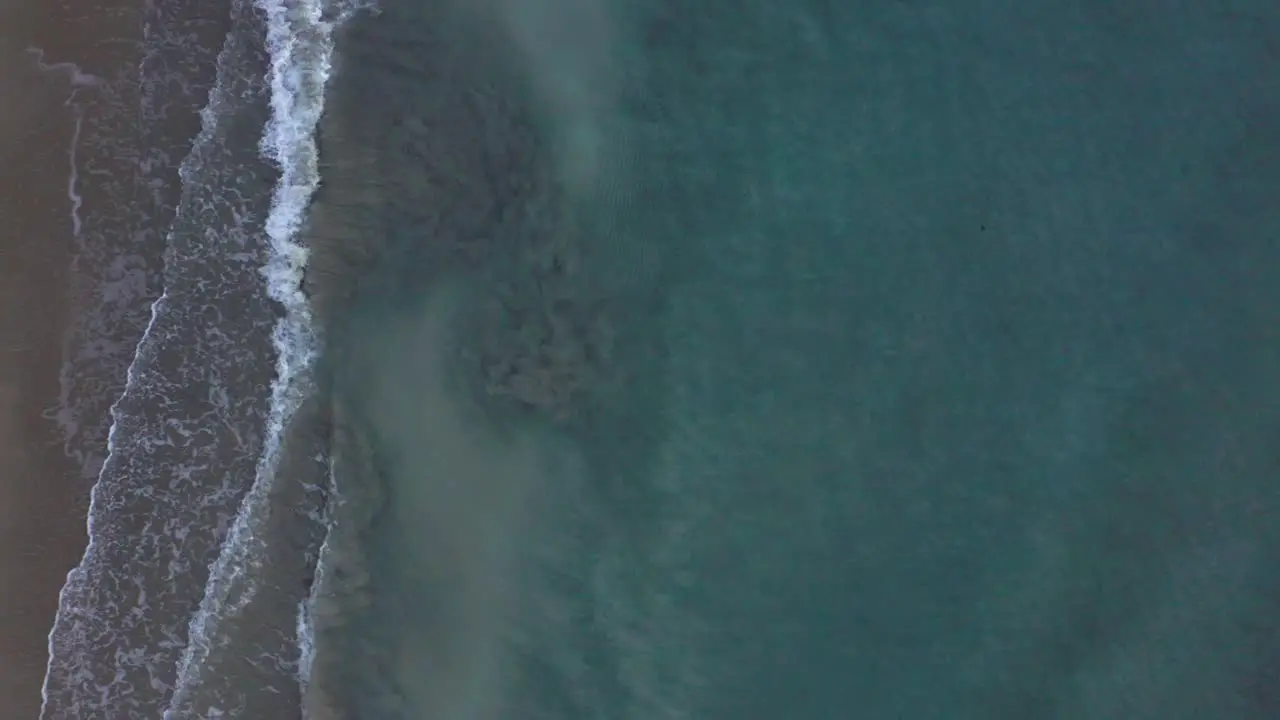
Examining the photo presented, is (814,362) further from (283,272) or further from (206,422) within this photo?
(206,422)

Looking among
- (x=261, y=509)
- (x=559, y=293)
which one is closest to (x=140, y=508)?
(x=261, y=509)

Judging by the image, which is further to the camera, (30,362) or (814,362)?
(814,362)

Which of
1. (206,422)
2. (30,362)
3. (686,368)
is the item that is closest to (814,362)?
(686,368)

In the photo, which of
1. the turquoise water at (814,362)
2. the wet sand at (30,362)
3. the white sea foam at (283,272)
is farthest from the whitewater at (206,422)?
Answer: the turquoise water at (814,362)

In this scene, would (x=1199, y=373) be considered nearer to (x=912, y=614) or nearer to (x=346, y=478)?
(x=912, y=614)

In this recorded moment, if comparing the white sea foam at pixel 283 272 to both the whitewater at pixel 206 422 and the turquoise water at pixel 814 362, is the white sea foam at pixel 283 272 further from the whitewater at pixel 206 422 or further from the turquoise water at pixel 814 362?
the turquoise water at pixel 814 362

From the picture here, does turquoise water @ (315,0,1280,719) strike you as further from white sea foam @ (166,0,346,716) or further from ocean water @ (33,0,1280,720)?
white sea foam @ (166,0,346,716)

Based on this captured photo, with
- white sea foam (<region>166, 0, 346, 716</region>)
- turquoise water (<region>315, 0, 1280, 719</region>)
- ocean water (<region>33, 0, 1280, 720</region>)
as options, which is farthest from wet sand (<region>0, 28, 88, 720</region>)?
→ turquoise water (<region>315, 0, 1280, 719</region>)
